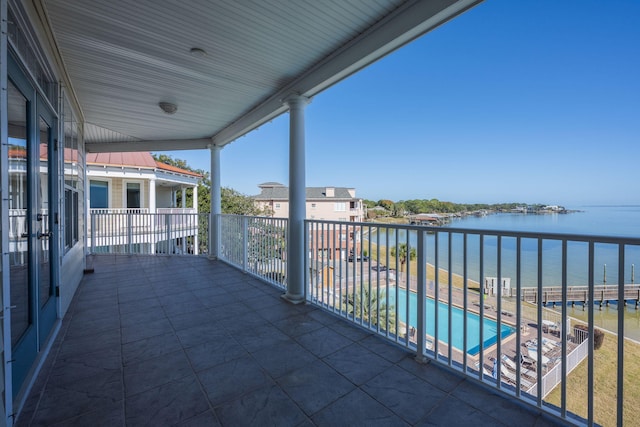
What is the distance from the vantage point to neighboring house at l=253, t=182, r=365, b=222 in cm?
1567

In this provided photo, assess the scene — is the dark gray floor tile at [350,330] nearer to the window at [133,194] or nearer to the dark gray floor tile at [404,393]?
the dark gray floor tile at [404,393]

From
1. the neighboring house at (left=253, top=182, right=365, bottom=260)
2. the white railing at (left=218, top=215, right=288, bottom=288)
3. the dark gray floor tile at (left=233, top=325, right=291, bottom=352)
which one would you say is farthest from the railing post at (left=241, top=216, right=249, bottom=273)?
the dark gray floor tile at (left=233, top=325, right=291, bottom=352)

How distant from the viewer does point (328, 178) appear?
25.1 meters

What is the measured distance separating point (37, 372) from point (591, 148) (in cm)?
1170

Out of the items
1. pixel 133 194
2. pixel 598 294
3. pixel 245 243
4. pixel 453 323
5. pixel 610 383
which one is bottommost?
pixel 453 323

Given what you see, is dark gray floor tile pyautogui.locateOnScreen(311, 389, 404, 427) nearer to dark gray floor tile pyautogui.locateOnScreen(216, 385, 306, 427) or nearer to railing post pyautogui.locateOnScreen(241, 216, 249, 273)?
dark gray floor tile pyautogui.locateOnScreen(216, 385, 306, 427)

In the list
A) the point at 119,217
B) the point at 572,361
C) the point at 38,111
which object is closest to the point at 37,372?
the point at 38,111

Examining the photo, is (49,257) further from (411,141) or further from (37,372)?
(411,141)

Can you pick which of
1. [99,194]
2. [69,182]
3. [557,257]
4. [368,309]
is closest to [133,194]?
[99,194]

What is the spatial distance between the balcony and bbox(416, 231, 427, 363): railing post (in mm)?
93

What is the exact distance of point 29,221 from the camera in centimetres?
190

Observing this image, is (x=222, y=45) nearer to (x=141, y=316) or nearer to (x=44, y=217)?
(x=44, y=217)

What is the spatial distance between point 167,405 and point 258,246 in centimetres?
296

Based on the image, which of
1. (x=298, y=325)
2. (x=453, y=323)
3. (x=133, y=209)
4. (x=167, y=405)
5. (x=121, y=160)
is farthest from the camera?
(x=121, y=160)
